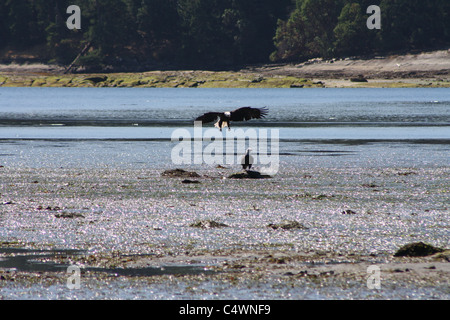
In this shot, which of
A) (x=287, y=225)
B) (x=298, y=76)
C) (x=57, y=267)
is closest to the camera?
(x=57, y=267)

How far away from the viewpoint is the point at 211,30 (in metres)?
159

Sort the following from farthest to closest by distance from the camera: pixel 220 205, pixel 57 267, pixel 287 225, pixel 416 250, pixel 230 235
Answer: pixel 220 205
pixel 287 225
pixel 230 235
pixel 416 250
pixel 57 267

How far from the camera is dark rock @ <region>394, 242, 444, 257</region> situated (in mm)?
11664

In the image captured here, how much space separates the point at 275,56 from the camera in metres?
149

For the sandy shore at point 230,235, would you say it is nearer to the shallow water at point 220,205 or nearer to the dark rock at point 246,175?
the shallow water at point 220,205

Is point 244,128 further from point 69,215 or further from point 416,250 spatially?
point 416,250

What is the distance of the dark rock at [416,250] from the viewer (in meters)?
11.7

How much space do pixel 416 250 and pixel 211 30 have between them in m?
150

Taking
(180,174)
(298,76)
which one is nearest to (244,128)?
(180,174)

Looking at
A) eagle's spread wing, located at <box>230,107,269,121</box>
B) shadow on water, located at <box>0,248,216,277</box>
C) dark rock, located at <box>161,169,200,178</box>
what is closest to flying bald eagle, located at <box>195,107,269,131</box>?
eagle's spread wing, located at <box>230,107,269,121</box>

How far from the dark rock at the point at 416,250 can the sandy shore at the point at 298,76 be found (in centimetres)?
11046

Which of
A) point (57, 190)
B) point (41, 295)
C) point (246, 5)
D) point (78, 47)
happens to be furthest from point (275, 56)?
point (41, 295)

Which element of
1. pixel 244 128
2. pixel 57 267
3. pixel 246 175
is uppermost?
pixel 57 267

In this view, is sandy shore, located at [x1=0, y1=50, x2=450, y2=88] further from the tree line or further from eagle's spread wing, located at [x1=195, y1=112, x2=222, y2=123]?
eagle's spread wing, located at [x1=195, y1=112, x2=222, y2=123]
